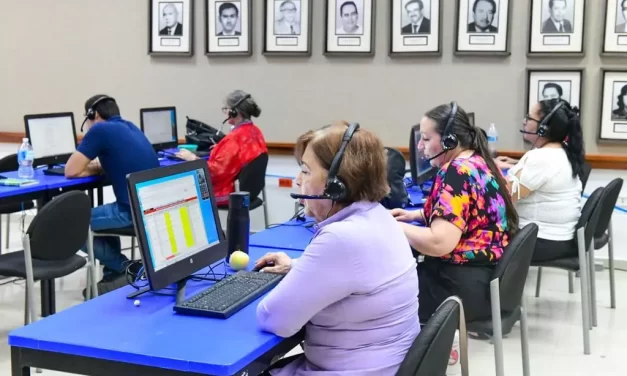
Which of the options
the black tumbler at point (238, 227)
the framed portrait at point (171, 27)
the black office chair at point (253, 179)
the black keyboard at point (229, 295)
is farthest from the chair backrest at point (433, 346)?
the framed portrait at point (171, 27)

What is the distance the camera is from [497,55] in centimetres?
564

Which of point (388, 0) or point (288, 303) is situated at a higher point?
point (388, 0)

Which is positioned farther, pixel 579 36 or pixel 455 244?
pixel 579 36

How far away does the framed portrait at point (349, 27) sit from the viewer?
5910 millimetres

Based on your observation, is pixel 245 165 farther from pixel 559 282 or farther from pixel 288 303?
pixel 288 303

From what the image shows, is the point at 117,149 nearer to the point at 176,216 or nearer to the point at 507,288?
the point at 176,216

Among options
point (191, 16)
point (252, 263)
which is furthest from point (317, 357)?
point (191, 16)

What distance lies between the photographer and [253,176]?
5.41 m

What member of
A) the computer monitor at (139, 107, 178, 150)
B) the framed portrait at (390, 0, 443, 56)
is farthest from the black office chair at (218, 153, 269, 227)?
the framed portrait at (390, 0, 443, 56)

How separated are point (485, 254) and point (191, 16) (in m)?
4.13

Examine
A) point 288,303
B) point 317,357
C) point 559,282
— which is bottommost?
point 559,282

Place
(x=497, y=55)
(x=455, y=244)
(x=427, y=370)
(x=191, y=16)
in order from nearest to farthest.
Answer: (x=427, y=370)
(x=455, y=244)
(x=497, y=55)
(x=191, y=16)

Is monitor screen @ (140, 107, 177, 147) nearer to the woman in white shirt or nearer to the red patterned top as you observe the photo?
the red patterned top

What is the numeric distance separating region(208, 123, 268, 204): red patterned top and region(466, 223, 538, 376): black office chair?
9.05 feet
